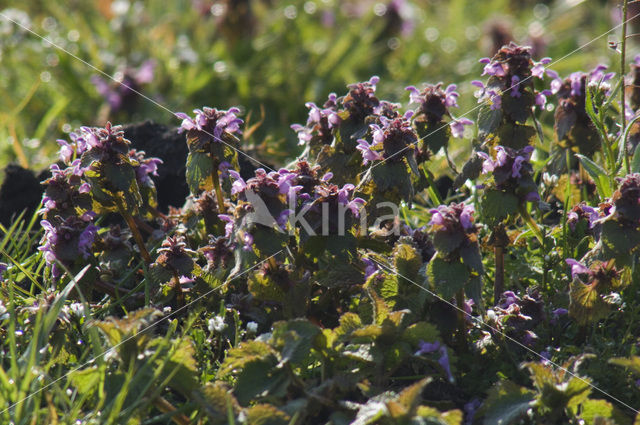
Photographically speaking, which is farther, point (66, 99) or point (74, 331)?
point (66, 99)

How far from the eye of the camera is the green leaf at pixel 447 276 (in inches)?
80.6

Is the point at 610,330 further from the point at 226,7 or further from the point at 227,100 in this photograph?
the point at 226,7

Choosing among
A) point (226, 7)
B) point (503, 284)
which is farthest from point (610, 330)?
point (226, 7)

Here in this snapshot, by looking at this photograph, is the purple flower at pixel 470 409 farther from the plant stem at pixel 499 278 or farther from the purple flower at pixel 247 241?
the purple flower at pixel 247 241

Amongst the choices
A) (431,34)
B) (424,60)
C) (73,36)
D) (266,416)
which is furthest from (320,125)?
(431,34)

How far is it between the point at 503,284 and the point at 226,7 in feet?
15.2

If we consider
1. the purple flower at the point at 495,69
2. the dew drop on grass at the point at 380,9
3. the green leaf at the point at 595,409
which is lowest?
the green leaf at the point at 595,409

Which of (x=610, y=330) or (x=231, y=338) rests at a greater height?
(x=231, y=338)

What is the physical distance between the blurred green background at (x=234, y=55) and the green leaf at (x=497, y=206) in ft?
7.29

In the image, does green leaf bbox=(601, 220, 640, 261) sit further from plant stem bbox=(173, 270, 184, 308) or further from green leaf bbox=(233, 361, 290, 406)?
plant stem bbox=(173, 270, 184, 308)

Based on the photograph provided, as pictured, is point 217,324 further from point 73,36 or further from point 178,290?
point 73,36

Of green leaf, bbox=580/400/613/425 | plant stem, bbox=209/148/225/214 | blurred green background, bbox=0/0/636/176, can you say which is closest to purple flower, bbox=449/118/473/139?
plant stem, bbox=209/148/225/214

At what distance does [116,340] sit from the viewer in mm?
1987

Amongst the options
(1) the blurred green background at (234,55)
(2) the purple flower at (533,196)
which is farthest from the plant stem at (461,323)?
(1) the blurred green background at (234,55)
